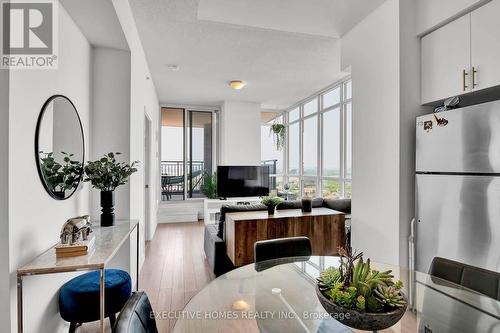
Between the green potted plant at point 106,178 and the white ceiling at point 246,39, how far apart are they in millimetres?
1572

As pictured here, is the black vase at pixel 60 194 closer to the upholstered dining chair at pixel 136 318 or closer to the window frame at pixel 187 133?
the upholstered dining chair at pixel 136 318

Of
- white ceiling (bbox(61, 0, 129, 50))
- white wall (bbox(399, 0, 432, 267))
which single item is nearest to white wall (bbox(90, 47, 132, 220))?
white ceiling (bbox(61, 0, 129, 50))

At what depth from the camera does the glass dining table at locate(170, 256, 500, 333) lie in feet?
4.31

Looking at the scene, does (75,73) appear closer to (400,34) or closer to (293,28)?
(293,28)

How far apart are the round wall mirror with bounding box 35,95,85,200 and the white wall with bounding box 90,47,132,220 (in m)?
0.33

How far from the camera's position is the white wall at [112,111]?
2.61 meters

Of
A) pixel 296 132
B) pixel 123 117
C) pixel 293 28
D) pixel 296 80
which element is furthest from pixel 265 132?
pixel 123 117

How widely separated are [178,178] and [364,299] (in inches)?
248

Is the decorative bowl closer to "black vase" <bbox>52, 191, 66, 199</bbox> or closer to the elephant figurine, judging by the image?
the elephant figurine

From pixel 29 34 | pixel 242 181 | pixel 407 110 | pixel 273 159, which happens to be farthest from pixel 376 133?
pixel 273 159

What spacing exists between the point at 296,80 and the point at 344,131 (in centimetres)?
128

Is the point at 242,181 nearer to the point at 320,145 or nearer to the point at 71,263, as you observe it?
the point at 320,145

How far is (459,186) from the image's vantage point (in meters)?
1.93

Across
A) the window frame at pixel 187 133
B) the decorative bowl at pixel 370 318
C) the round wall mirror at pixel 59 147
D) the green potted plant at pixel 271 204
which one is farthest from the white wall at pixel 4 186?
the window frame at pixel 187 133
